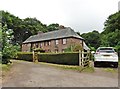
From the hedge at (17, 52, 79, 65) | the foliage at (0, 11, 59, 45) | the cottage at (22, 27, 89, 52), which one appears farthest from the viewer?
the foliage at (0, 11, 59, 45)

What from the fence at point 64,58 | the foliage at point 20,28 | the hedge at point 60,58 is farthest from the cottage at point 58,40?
the hedge at point 60,58

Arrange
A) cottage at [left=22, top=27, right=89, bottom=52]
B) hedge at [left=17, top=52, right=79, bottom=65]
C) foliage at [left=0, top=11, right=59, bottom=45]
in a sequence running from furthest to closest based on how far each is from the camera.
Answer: foliage at [left=0, top=11, right=59, bottom=45] → cottage at [left=22, top=27, right=89, bottom=52] → hedge at [left=17, top=52, right=79, bottom=65]

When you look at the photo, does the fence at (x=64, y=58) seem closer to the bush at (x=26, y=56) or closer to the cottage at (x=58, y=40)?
the bush at (x=26, y=56)

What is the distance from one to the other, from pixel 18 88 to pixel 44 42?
4132 centimetres

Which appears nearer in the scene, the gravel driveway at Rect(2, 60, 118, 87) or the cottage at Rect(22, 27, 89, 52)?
the gravel driveway at Rect(2, 60, 118, 87)

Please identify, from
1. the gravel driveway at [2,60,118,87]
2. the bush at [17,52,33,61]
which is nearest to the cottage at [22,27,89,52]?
the bush at [17,52,33,61]

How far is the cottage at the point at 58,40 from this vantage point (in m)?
42.2

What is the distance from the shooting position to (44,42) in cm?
4881

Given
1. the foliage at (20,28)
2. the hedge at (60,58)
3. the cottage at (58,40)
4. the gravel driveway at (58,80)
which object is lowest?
the gravel driveway at (58,80)

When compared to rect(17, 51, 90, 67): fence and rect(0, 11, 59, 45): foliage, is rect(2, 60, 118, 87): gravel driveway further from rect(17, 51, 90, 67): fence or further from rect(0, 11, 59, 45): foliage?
rect(0, 11, 59, 45): foliage

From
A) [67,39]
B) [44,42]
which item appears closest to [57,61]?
[67,39]

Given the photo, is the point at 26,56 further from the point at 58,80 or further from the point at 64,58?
the point at 58,80

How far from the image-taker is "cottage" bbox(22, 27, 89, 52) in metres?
42.2

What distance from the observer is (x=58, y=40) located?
44469mm
